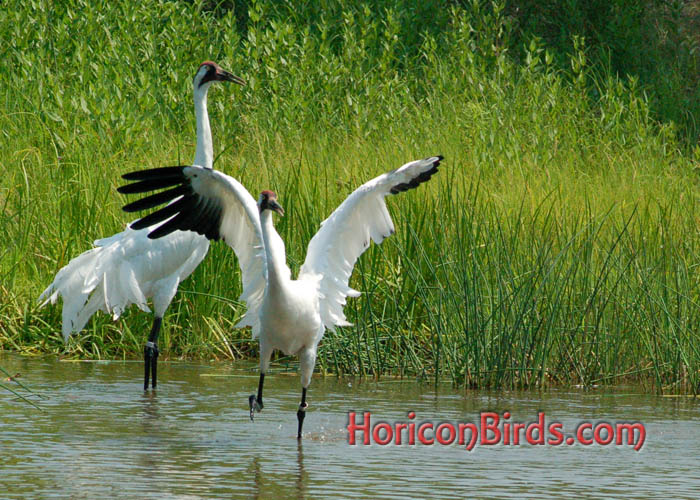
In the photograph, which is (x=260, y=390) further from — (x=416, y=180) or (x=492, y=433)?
(x=416, y=180)

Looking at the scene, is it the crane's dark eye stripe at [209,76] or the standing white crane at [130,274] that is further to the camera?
the crane's dark eye stripe at [209,76]

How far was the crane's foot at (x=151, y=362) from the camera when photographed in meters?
8.31

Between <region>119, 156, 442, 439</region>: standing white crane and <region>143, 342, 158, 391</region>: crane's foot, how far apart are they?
1017 millimetres

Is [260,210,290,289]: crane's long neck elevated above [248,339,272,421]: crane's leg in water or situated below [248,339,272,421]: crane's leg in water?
above

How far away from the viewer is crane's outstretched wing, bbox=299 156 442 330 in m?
7.20

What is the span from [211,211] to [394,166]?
3.46m

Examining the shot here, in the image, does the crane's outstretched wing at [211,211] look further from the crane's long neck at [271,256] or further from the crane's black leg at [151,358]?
the crane's black leg at [151,358]

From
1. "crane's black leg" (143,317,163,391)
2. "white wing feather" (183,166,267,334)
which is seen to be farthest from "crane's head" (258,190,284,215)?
"crane's black leg" (143,317,163,391)

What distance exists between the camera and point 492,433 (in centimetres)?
698

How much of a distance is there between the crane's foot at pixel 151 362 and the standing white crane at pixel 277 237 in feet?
3.34

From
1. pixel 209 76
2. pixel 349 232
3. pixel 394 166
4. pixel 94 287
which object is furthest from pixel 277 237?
pixel 394 166

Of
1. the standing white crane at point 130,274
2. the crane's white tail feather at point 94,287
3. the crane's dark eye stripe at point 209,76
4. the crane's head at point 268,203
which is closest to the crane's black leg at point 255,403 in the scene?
the crane's head at point 268,203

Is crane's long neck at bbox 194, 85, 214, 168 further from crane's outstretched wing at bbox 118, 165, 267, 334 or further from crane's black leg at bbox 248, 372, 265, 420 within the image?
crane's black leg at bbox 248, 372, 265, 420

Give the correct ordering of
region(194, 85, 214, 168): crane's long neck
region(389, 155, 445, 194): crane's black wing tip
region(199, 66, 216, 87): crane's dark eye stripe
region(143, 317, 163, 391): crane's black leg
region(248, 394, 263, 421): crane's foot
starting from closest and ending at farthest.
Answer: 1. region(248, 394, 263, 421): crane's foot
2. region(389, 155, 445, 194): crane's black wing tip
3. region(143, 317, 163, 391): crane's black leg
4. region(194, 85, 214, 168): crane's long neck
5. region(199, 66, 216, 87): crane's dark eye stripe
